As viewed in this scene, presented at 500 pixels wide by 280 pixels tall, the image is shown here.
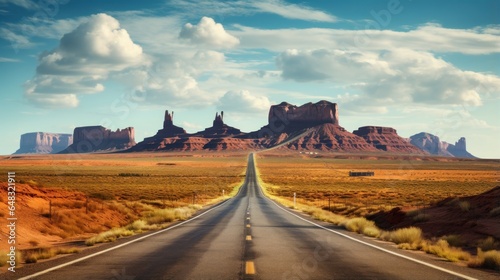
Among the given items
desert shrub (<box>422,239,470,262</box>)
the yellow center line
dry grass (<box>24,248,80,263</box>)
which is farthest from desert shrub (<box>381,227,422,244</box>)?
dry grass (<box>24,248,80,263</box>)

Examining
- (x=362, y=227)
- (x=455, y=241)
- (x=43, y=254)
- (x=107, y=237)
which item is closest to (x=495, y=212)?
(x=455, y=241)

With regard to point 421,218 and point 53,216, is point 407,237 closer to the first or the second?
point 421,218

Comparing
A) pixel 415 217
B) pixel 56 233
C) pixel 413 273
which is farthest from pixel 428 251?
pixel 56 233

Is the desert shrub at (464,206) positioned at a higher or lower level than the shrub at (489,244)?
higher

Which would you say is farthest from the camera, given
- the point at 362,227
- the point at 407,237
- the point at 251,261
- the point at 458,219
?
the point at 362,227

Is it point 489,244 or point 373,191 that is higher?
point 489,244

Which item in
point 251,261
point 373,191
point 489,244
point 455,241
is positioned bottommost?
point 373,191

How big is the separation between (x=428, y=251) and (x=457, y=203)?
10.3 metres

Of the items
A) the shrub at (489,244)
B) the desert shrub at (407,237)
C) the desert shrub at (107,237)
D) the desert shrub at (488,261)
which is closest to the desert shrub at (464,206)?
the desert shrub at (407,237)

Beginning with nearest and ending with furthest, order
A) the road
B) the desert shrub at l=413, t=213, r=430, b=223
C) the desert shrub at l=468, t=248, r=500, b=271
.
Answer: the road, the desert shrub at l=468, t=248, r=500, b=271, the desert shrub at l=413, t=213, r=430, b=223

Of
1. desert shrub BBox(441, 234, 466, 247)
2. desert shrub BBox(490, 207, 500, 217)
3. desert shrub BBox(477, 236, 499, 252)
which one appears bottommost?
desert shrub BBox(441, 234, 466, 247)

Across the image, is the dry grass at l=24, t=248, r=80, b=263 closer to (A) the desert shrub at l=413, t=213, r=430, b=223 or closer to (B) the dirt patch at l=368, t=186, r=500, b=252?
(B) the dirt patch at l=368, t=186, r=500, b=252

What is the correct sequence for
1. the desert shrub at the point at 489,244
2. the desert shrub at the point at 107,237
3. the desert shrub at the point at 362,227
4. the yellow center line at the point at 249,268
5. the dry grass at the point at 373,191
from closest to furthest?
the yellow center line at the point at 249,268
the desert shrub at the point at 489,244
the desert shrub at the point at 107,237
the desert shrub at the point at 362,227
the dry grass at the point at 373,191

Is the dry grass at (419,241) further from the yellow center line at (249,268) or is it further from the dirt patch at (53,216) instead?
the dirt patch at (53,216)
